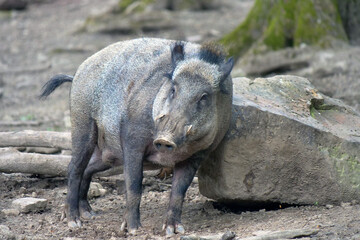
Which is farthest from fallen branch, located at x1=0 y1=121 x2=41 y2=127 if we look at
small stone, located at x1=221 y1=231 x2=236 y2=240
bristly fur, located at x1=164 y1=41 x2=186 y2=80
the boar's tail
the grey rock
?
the grey rock

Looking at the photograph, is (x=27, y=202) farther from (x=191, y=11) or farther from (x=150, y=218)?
(x=191, y=11)

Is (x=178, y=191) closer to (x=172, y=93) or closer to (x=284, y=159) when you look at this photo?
(x=172, y=93)

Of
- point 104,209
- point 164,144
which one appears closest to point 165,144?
point 164,144

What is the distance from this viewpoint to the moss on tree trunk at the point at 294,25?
40.8 ft

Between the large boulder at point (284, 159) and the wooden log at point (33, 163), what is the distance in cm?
215

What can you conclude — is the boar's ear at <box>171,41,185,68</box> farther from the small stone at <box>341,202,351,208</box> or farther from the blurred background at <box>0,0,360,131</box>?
the blurred background at <box>0,0,360,131</box>

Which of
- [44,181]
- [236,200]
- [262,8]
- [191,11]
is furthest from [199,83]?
[191,11]

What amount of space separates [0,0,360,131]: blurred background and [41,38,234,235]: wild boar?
5.52 feet

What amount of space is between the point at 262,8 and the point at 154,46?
640cm

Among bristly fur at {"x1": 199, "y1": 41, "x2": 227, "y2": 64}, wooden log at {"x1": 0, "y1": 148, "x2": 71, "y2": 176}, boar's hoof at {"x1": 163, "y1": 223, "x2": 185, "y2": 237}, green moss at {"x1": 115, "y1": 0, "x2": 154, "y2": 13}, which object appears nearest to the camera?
boar's hoof at {"x1": 163, "y1": 223, "x2": 185, "y2": 237}

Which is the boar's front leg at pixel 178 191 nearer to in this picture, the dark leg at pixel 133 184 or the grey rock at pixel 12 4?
the dark leg at pixel 133 184

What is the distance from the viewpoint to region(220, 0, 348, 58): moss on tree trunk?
40.8 ft

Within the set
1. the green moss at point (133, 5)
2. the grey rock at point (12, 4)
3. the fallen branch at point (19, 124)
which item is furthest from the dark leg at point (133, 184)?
the grey rock at point (12, 4)

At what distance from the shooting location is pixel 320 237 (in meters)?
5.59
